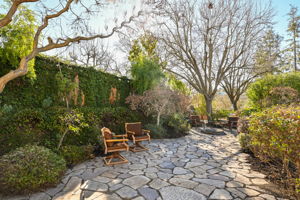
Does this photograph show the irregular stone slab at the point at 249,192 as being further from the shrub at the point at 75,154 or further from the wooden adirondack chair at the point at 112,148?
the shrub at the point at 75,154

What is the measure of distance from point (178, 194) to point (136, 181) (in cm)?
91

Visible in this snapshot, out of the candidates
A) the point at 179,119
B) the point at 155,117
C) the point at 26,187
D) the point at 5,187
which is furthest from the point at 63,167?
the point at 179,119

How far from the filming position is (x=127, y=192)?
8.80ft

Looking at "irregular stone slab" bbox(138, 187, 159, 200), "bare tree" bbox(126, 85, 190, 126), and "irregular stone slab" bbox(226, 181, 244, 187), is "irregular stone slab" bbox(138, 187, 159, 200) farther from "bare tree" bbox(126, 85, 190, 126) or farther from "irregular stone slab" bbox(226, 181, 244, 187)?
"bare tree" bbox(126, 85, 190, 126)

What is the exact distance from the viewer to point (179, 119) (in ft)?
28.0

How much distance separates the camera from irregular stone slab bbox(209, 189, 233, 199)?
253 centimetres

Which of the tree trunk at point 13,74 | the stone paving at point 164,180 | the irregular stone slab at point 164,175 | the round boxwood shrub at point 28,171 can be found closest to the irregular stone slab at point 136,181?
the stone paving at point 164,180

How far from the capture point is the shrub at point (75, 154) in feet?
12.7

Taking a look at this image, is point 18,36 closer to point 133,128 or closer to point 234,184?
point 133,128

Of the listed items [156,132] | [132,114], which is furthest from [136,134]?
[132,114]

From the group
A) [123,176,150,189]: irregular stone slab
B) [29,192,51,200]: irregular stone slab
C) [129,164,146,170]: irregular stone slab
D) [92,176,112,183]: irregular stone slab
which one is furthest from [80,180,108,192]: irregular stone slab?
[129,164,146,170]: irregular stone slab

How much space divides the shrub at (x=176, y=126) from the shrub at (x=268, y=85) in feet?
16.9

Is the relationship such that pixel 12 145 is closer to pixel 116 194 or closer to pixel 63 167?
pixel 63 167

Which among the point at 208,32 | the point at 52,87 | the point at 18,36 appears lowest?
the point at 52,87
